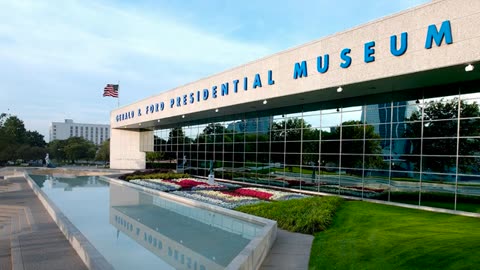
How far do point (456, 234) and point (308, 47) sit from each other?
10712 millimetres

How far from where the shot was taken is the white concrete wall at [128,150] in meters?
49.7

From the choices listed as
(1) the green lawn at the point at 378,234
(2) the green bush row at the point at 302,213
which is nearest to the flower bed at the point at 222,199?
(2) the green bush row at the point at 302,213

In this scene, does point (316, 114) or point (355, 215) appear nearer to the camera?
point (355, 215)

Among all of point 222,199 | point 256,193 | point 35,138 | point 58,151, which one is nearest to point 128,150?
point 256,193

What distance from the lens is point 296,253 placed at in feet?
31.1

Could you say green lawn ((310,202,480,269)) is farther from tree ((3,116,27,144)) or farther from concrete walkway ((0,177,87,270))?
tree ((3,116,27,144))

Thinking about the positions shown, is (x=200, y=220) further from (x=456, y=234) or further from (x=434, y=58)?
(x=434, y=58)

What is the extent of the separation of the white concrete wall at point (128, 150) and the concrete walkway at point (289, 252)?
1596 inches

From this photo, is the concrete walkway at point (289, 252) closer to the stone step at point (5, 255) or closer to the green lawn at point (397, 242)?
the green lawn at point (397, 242)

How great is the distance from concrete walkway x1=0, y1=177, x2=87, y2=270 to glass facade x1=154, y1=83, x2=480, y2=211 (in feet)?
46.4

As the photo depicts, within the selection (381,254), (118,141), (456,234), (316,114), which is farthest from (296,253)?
(118,141)

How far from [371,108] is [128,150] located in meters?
38.2

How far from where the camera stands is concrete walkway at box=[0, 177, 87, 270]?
29.4 feet

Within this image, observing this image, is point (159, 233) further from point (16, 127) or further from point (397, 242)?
point (16, 127)
